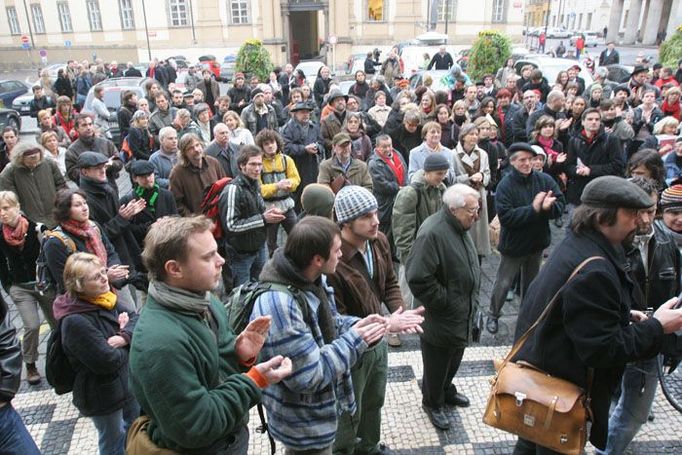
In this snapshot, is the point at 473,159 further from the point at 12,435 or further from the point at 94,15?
the point at 94,15

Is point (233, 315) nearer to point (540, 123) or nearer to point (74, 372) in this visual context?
point (74, 372)

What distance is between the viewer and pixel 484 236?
19.4 ft

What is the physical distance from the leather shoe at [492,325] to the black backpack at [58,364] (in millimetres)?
3858

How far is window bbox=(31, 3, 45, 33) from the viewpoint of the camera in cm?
4094

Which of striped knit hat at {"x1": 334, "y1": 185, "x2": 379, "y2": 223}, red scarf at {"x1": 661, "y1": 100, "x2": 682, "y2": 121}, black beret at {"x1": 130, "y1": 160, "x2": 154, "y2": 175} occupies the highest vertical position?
striped knit hat at {"x1": 334, "y1": 185, "x2": 379, "y2": 223}

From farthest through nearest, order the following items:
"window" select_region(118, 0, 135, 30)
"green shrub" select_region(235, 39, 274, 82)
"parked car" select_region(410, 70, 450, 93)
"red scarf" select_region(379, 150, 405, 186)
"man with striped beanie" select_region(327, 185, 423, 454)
→ "window" select_region(118, 0, 135, 30) → "green shrub" select_region(235, 39, 274, 82) → "parked car" select_region(410, 70, 450, 93) → "red scarf" select_region(379, 150, 405, 186) → "man with striped beanie" select_region(327, 185, 423, 454)

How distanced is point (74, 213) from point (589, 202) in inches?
146

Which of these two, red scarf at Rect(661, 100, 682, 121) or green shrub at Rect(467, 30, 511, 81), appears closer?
red scarf at Rect(661, 100, 682, 121)

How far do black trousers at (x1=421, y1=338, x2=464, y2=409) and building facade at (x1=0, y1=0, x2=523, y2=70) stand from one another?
34548mm

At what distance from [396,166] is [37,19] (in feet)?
148

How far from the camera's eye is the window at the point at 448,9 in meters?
36.6

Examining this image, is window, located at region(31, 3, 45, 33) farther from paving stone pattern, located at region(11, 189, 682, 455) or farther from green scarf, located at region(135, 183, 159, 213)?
paving stone pattern, located at region(11, 189, 682, 455)

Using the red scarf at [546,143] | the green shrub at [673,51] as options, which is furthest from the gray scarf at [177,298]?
the green shrub at [673,51]

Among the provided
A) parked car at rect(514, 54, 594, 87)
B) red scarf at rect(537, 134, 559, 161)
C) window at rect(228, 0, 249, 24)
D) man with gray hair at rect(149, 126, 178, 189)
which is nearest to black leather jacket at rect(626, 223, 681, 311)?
red scarf at rect(537, 134, 559, 161)
